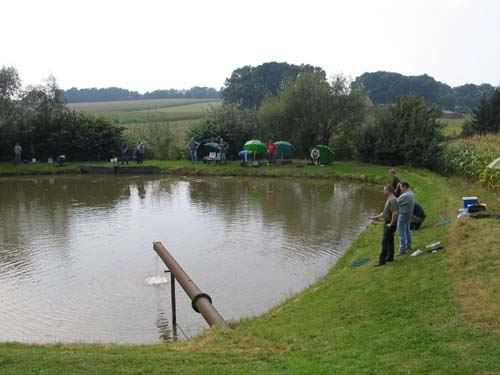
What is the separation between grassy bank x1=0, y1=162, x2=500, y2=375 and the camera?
8.62 meters

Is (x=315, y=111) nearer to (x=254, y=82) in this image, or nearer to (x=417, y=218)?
(x=417, y=218)

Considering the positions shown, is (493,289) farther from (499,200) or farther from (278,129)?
(278,129)

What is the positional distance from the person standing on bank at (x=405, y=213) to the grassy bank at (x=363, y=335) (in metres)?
0.80

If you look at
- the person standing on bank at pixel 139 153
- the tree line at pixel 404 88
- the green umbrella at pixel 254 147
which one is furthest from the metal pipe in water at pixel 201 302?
the tree line at pixel 404 88

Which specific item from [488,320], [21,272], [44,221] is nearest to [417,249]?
[488,320]

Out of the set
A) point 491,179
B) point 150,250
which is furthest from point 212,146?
point 150,250

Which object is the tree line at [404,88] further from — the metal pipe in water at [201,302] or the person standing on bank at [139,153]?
the metal pipe in water at [201,302]

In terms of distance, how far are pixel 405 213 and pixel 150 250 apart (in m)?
8.59

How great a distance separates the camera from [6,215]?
25938mm

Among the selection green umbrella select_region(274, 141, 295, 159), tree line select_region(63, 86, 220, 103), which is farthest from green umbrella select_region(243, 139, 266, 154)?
tree line select_region(63, 86, 220, 103)

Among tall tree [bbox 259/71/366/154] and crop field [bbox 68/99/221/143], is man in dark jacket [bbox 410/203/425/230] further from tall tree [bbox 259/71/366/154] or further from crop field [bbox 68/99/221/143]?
crop field [bbox 68/99/221/143]

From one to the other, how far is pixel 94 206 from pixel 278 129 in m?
19.2

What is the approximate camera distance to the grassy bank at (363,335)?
28.3 feet

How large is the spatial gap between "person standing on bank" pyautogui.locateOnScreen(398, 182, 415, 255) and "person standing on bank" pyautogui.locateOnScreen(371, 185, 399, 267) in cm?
23
